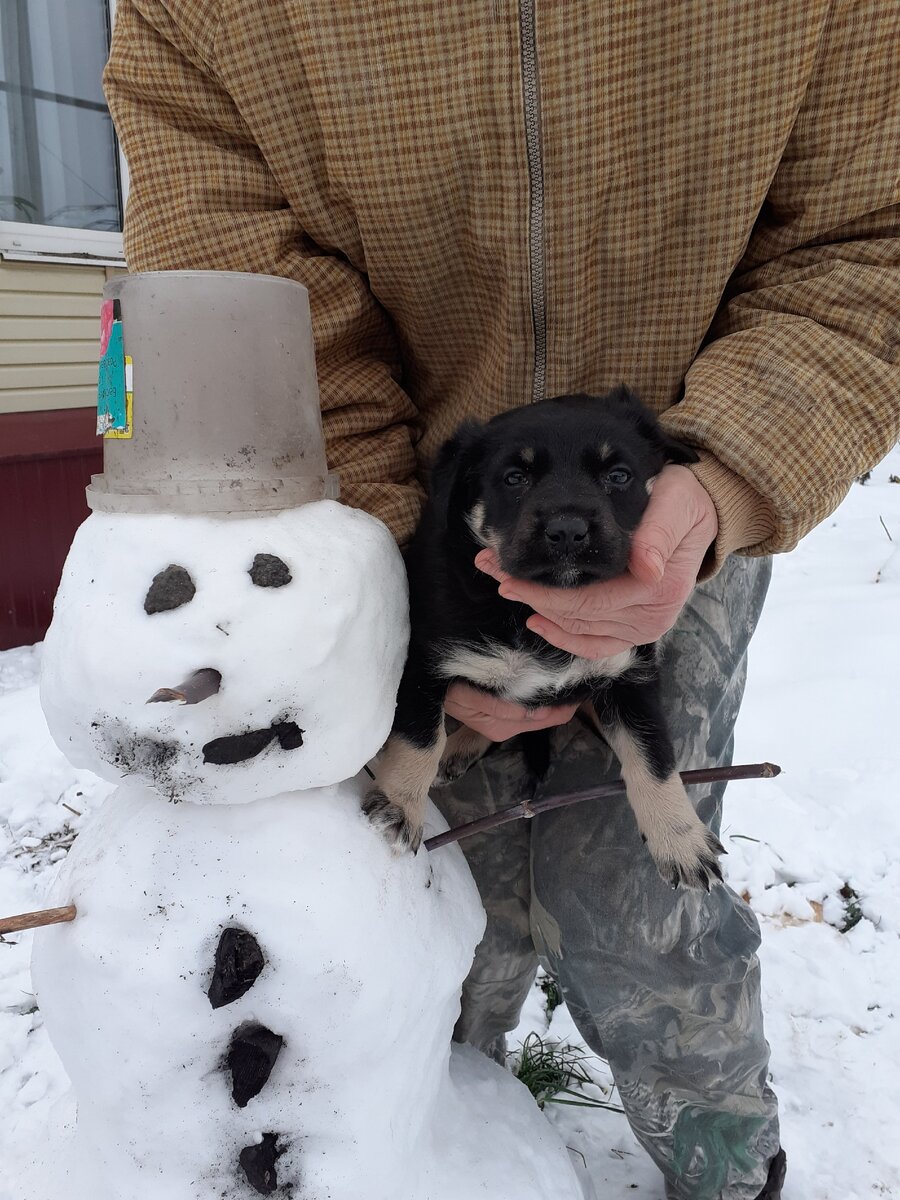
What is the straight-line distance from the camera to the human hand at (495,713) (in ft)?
6.34

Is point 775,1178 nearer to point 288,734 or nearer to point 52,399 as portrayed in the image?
point 288,734

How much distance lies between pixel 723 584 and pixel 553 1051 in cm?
160

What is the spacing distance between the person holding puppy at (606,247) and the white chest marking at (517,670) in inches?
1.9

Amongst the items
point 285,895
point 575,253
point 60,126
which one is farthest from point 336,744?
point 60,126

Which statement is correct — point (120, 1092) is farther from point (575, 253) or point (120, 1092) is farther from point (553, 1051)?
point (553, 1051)

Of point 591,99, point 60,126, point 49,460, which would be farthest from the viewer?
point 60,126

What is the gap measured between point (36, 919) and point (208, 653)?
0.47m

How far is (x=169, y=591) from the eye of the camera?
1275 millimetres

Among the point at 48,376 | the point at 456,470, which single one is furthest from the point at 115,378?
the point at 48,376

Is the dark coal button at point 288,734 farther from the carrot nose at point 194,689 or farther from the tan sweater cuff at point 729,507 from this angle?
the tan sweater cuff at point 729,507

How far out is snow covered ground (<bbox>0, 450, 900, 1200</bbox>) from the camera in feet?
8.00

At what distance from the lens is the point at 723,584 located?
2.08 m

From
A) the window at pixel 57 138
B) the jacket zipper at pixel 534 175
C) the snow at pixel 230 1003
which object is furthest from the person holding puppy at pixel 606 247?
the window at pixel 57 138

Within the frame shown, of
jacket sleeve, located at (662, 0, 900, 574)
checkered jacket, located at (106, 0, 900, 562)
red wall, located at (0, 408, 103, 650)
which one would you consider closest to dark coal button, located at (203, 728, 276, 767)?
checkered jacket, located at (106, 0, 900, 562)
